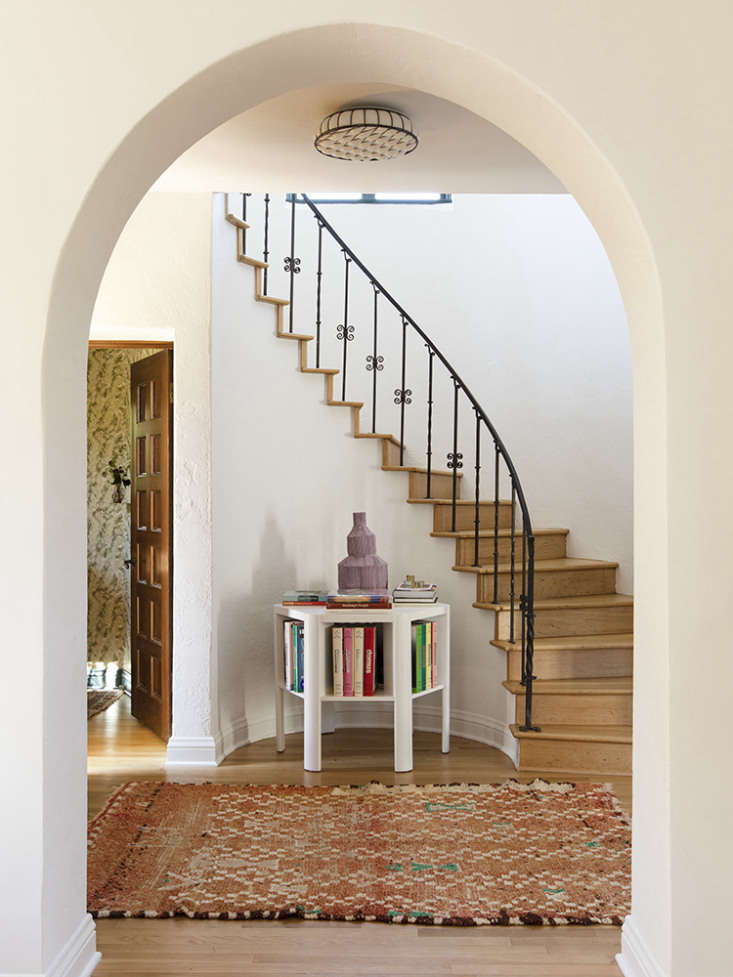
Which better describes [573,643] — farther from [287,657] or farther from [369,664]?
[287,657]

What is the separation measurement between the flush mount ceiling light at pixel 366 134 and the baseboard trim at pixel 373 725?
278cm

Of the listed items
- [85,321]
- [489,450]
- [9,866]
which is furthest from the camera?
[489,450]

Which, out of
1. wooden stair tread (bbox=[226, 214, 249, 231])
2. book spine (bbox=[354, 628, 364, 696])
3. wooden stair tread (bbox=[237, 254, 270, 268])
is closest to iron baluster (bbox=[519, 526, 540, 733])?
book spine (bbox=[354, 628, 364, 696])

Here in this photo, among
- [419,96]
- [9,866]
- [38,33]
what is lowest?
[9,866]

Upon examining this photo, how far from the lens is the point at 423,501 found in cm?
512

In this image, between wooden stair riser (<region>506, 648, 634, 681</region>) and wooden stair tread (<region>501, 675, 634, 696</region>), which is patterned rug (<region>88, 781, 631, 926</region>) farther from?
wooden stair riser (<region>506, 648, 634, 681</region>)

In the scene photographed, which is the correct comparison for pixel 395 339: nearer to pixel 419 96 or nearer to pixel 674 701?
pixel 419 96

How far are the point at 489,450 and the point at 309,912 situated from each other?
3658 mm

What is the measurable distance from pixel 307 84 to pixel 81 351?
97 centimetres

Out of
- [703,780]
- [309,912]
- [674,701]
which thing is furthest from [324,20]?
[309,912]

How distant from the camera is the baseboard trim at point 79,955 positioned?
2219 millimetres

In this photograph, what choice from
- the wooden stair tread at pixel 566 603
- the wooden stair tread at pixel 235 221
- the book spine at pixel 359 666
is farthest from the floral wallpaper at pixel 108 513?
the wooden stair tread at pixel 566 603

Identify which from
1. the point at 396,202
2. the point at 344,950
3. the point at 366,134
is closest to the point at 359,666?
the point at 344,950

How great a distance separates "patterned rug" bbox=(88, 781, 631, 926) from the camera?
278 centimetres
